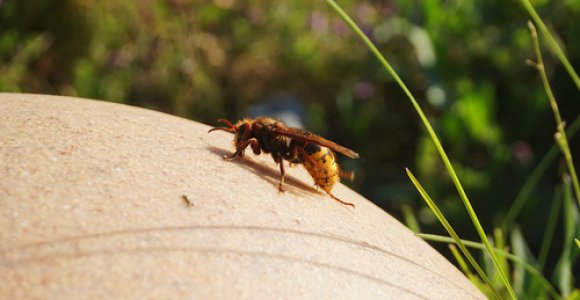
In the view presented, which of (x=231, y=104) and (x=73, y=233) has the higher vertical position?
(x=73, y=233)

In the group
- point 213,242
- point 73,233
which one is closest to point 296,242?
point 213,242

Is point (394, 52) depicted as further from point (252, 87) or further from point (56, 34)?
point (56, 34)

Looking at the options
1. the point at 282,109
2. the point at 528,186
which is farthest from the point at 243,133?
the point at 282,109

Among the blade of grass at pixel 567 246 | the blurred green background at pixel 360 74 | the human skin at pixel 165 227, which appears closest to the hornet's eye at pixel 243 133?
the human skin at pixel 165 227

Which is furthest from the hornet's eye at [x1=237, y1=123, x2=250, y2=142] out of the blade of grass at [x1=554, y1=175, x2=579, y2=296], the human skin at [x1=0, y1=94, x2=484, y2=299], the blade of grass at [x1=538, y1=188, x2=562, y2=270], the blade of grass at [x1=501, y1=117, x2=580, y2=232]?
the blade of grass at [x1=501, y1=117, x2=580, y2=232]

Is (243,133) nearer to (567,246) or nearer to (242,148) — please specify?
(242,148)

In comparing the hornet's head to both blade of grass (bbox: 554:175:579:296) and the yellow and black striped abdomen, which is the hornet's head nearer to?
the yellow and black striped abdomen
